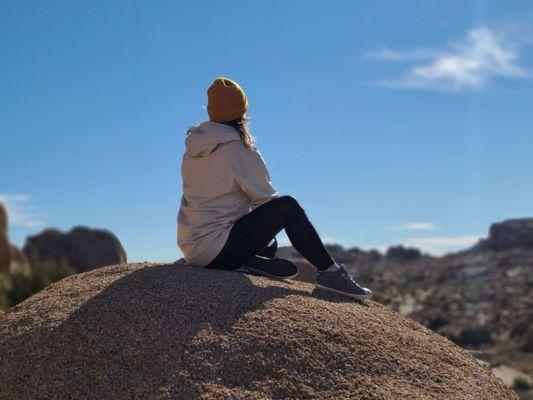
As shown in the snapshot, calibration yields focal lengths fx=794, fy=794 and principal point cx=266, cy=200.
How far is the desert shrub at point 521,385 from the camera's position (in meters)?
23.8

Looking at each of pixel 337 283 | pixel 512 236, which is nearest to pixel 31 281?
pixel 337 283

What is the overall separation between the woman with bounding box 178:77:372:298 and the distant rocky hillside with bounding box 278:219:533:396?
1950 mm

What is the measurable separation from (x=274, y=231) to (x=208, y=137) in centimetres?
100

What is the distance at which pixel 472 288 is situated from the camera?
4938cm

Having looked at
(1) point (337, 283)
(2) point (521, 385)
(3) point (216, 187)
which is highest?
(3) point (216, 187)

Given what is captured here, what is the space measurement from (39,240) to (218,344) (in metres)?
25.5

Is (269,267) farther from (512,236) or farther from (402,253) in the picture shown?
(402,253)

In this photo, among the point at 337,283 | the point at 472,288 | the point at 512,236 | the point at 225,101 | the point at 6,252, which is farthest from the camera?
the point at 512,236

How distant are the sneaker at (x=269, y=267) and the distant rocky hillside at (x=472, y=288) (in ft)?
5.36

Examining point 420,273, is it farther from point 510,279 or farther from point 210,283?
point 210,283

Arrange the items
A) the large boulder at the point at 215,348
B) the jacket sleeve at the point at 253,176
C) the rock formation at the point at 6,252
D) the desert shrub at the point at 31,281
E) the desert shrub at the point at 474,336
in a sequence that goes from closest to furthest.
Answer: the large boulder at the point at 215,348, the jacket sleeve at the point at 253,176, the desert shrub at the point at 31,281, the rock formation at the point at 6,252, the desert shrub at the point at 474,336

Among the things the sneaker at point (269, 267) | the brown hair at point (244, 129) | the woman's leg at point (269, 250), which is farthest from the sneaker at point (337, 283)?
the brown hair at point (244, 129)

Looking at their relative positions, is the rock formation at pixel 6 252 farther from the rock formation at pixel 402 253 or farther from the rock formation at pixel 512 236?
the rock formation at pixel 402 253

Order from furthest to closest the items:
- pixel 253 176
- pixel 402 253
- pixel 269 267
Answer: pixel 402 253
pixel 269 267
pixel 253 176
